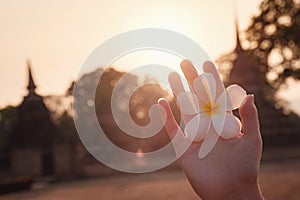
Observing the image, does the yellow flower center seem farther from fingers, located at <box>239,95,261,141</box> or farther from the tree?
the tree

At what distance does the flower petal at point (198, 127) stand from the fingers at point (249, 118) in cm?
10

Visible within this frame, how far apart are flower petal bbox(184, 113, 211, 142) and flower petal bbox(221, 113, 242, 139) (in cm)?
5

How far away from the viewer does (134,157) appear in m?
31.5

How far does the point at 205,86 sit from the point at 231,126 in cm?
14

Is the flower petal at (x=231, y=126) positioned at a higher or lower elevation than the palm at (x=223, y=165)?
higher

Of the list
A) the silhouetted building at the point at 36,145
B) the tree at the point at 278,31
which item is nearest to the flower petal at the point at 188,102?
the tree at the point at 278,31

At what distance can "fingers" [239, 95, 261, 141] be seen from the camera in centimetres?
163

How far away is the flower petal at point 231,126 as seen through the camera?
167 cm

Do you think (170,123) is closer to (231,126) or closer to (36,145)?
(231,126)

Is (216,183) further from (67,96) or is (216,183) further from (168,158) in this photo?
(67,96)

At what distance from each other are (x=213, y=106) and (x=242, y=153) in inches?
5.9

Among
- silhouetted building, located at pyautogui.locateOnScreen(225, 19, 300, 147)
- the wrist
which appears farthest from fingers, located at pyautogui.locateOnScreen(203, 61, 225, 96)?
silhouetted building, located at pyautogui.locateOnScreen(225, 19, 300, 147)

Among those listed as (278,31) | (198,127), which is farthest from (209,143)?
(278,31)

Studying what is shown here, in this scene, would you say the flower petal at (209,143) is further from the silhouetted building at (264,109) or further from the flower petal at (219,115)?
the silhouetted building at (264,109)
